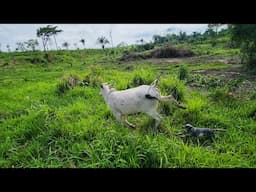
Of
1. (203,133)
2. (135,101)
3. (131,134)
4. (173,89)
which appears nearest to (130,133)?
(131,134)

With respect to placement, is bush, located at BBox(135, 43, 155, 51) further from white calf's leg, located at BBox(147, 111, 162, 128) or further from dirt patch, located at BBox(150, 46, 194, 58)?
white calf's leg, located at BBox(147, 111, 162, 128)

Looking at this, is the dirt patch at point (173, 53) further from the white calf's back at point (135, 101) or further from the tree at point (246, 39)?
the white calf's back at point (135, 101)

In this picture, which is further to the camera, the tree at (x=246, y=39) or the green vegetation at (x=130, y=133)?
the tree at (x=246, y=39)

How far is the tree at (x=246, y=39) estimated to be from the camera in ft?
18.5

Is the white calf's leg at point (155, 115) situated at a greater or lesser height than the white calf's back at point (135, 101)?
lesser

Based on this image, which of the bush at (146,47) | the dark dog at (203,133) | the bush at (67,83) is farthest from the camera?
the bush at (146,47)

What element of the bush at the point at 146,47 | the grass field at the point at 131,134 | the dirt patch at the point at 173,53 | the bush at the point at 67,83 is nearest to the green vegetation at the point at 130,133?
the grass field at the point at 131,134

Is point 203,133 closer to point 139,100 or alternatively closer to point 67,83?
point 139,100

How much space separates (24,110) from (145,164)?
2.75 metres

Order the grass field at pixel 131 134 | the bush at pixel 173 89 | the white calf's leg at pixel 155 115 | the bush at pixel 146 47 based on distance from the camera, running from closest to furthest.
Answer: the grass field at pixel 131 134 → the white calf's leg at pixel 155 115 → the bush at pixel 173 89 → the bush at pixel 146 47

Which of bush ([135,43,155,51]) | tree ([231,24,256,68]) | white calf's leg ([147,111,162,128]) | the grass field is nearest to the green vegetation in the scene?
the grass field
